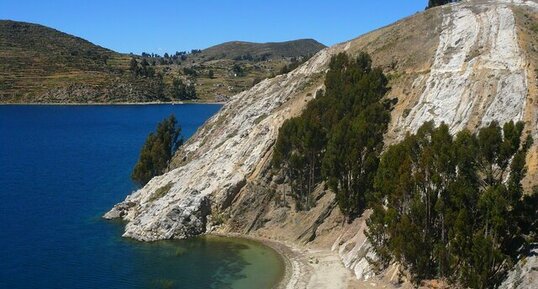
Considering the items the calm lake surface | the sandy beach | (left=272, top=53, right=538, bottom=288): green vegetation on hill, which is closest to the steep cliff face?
the sandy beach

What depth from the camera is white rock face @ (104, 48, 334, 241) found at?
60.1 meters

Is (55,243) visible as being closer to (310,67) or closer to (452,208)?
(452,208)

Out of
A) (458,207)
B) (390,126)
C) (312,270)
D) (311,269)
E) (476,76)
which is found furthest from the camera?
(390,126)

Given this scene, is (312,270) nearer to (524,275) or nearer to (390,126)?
(524,275)

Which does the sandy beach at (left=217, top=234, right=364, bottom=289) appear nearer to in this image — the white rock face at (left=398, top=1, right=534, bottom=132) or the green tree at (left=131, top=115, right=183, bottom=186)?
the white rock face at (left=398, top=1, right=534, bottom=132)

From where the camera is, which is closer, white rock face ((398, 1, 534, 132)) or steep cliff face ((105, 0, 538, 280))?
white rock face ((398, 1, 534, 132))

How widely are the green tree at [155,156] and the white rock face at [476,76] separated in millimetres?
36934

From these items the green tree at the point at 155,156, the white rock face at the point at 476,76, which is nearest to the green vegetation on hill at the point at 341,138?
the white rock face at the point at 476,76

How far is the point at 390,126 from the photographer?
5972 centimetres

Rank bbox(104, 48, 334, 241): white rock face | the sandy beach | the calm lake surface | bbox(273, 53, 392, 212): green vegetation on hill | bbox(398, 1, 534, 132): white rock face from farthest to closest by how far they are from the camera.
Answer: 1. bbox(104, 48, 334, 241): white rock face
2. bbox(273, 53, 392, 212): green vegetation on hill
3. bbox(398, 1, 534, 132): white rock face
4. the calm lake surface
5. the sandy beach

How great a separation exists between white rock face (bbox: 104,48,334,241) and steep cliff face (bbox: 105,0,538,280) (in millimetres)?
137

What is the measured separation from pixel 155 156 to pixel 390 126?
35844 millimetres

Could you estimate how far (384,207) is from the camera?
156 ft

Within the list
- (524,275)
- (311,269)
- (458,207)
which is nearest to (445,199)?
(458,207)
